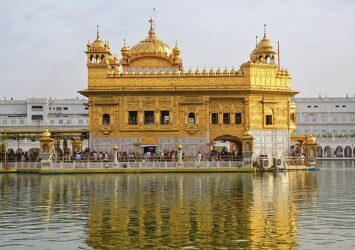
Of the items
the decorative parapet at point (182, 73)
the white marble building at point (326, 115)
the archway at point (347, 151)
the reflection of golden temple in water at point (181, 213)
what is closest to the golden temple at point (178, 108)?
the decorative parapet at point (182, 73)

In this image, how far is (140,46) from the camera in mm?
49344

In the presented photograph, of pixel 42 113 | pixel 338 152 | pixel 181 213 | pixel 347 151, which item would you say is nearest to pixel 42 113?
pixel 42 113

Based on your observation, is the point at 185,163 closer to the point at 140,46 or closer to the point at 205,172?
the point at 205,172

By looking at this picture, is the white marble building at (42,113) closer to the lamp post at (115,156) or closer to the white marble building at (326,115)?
the white marble building at (326,115)

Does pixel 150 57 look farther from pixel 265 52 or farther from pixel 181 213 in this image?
pixel 181 213

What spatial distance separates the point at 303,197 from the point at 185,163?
1956cm

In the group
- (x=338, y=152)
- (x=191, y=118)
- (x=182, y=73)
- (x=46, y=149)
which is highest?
(x=182, y=73)

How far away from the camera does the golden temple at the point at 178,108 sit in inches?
1767

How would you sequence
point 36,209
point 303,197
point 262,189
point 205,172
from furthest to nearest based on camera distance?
point 205,172
point 262,189
point 303,197
point 36,209

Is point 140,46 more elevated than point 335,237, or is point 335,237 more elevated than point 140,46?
point 140,46

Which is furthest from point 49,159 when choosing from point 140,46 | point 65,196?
point 65,196

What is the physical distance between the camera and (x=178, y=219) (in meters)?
16.1

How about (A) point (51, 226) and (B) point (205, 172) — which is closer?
(A) point (51, 226)

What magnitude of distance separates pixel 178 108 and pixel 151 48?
6.63 m
